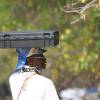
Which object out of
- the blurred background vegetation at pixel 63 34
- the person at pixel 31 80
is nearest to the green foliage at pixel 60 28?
the blurred background vegetation at pixel 63 34

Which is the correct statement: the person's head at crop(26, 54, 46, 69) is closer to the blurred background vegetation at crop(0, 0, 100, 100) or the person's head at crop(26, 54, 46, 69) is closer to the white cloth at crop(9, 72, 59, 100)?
the white cloth at crop(9, 72, 59, 100)

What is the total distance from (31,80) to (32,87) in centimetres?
7

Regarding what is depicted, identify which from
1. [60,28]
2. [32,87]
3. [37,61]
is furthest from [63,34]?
[32,87]

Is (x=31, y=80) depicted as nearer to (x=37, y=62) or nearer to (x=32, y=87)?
(x=32, y=87)

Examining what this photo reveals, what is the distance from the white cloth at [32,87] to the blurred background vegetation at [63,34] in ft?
15.7

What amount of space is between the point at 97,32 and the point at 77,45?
1045mm

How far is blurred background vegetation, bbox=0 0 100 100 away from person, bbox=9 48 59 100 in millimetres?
4686

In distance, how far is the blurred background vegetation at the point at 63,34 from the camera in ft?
39.7

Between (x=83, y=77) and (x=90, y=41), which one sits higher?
(x=90, y=41)

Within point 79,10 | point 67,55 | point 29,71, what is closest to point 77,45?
point 67,55

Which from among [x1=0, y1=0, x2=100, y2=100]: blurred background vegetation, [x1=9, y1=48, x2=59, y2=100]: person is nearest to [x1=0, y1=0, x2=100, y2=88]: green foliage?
[x1=0, y1=0, x2=100, y2=100]: blurred background vegetation

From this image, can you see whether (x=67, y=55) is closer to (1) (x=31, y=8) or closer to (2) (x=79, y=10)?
(1) (x=31, y=8)

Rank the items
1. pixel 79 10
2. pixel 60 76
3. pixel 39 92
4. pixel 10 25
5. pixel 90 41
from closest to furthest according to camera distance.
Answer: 1. pixel 39 92
2. pixel 79 10
3. pixel 10 25
4. pixel 90 41
5. pixel 60 76

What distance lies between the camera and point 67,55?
1345 centimetres
